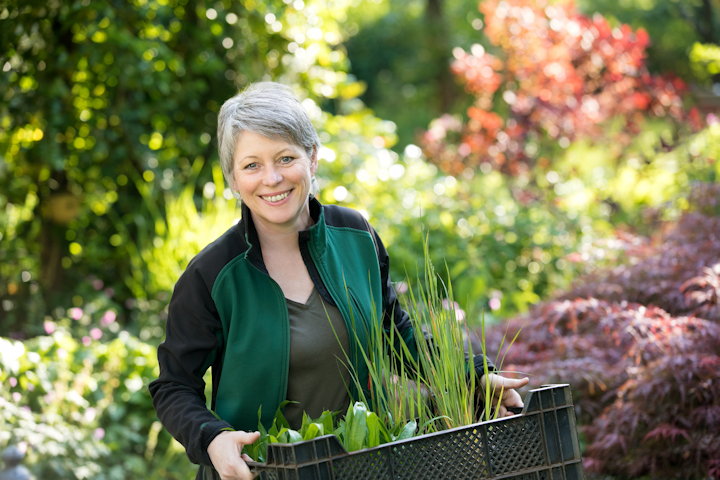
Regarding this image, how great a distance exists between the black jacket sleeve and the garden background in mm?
441

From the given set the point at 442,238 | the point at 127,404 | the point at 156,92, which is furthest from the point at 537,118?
the point at 127,404

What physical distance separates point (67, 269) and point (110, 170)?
2.23 feet

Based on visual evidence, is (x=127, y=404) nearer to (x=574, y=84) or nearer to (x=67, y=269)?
(x=67, y=269)

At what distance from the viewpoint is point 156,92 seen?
18.9 feet

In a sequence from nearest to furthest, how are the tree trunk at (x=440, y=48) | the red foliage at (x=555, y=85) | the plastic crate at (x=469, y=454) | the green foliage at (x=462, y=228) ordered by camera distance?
the plastic crate at (x=469, y=454) → the green foliage at (x=462, y=228) → the red foliage at (x=555, y=85) → the tree trunk at (x=440, y=48)

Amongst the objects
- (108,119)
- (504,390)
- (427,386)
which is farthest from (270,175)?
(108,119)

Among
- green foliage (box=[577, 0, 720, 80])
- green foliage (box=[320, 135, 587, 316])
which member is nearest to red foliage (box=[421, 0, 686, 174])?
green foliage (box=[320, 135, 587, 316])

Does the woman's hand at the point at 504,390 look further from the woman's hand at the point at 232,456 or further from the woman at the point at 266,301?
the woman's hand at the point at 232,456

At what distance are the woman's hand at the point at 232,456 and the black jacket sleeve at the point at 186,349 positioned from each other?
162mm

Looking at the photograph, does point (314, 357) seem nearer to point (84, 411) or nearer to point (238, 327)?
point (238, 327)

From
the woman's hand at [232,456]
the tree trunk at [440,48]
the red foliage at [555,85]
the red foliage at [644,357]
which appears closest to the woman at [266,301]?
the woman's hand at [232,456]

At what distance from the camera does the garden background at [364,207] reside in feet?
12.3

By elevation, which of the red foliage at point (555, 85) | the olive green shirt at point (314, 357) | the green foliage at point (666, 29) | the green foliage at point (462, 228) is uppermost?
the green foliage at point (666, 29)

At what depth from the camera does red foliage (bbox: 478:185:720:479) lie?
337 centimetres
